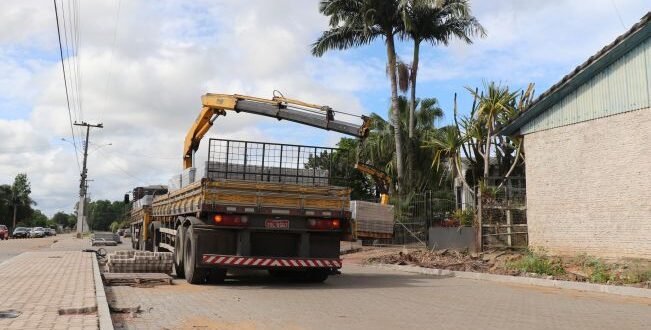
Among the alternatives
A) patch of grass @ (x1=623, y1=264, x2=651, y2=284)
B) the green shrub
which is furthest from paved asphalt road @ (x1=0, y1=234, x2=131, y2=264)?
patch of grass @ (x1=623, y1=264, x2=651, y2=284)

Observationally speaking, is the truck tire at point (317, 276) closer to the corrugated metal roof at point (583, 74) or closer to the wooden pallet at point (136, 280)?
the wooden pallet at point (136, 280)

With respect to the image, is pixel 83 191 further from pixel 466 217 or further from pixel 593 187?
pixel 593 187

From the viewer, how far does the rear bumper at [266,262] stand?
12.1m

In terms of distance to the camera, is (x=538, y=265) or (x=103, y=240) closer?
(x=538, y=265)

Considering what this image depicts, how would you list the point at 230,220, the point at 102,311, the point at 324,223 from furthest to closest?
the point at 324,223 < the point at 230,220 < the point at 102,311

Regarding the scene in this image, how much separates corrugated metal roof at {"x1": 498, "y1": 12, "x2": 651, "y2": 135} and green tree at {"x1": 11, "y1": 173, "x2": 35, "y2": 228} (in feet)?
345

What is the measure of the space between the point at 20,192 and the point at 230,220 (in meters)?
111

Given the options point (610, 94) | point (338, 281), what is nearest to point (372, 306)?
point (338, 281)

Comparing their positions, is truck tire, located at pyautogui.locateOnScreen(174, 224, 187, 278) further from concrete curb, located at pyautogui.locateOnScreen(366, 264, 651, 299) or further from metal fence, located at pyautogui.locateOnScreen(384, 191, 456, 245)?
metal fence, located at pyautogui.locateOnScreen(384, 191, 456, 245)

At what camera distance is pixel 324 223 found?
12805mm

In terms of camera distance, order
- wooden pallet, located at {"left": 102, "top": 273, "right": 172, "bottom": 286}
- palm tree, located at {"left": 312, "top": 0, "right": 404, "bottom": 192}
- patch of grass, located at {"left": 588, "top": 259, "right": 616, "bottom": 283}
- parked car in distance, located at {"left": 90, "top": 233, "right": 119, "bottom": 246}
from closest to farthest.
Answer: wooden pallet, located at {"left": 102, "top": 273, "right": 172, "bottom": 286} < patch of grass, located at {"left": 588, "top": 259, "right": 616, "bottom": 283} < palm tree, located at {"left": 312, "top": 0, "right": 404, "bottom": 192} < parked car in distance, located at {"left": 90, "top": 233, "right": 119, "bottom": 246}

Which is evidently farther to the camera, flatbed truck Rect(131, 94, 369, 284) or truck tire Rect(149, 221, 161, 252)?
truck tire Rect(149, 221, 161, 252)

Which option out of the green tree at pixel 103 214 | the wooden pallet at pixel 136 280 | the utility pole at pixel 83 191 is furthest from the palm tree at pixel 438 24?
the green tree at pixel 103 214

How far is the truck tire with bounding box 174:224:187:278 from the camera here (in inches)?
541
